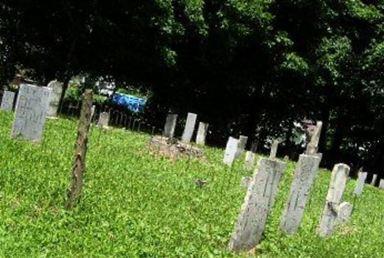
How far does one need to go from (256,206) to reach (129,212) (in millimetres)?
2068

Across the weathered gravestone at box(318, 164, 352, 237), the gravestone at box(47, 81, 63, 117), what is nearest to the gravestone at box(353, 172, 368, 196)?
the weathered gravestone at box(318, 164, 352, 237)

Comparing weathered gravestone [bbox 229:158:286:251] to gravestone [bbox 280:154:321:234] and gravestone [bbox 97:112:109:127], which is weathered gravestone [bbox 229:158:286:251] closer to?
gravestone [bbox 280:154:321:234]

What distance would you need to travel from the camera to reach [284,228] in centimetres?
1231

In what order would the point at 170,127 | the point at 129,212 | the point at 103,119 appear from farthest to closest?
the point at 170,127
the point at 103,119
the point at 129,212

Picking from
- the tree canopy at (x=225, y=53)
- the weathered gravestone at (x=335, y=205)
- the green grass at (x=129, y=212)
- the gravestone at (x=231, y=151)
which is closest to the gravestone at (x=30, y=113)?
the green grass at (x=129, y=212)

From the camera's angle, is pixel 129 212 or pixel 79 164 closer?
pixel 79 164

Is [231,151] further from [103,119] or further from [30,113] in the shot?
[30,113]

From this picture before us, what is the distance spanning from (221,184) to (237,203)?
99.4 inches

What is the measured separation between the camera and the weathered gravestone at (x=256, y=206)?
34.1 feet

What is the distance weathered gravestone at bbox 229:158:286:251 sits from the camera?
34.1 ft

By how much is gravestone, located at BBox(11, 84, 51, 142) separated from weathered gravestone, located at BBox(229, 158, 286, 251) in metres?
6.49

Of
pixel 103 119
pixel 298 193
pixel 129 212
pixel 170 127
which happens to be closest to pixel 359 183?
pixel 170 127

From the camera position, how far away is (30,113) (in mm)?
15102

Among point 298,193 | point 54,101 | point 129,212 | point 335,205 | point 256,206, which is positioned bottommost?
point 129,212
